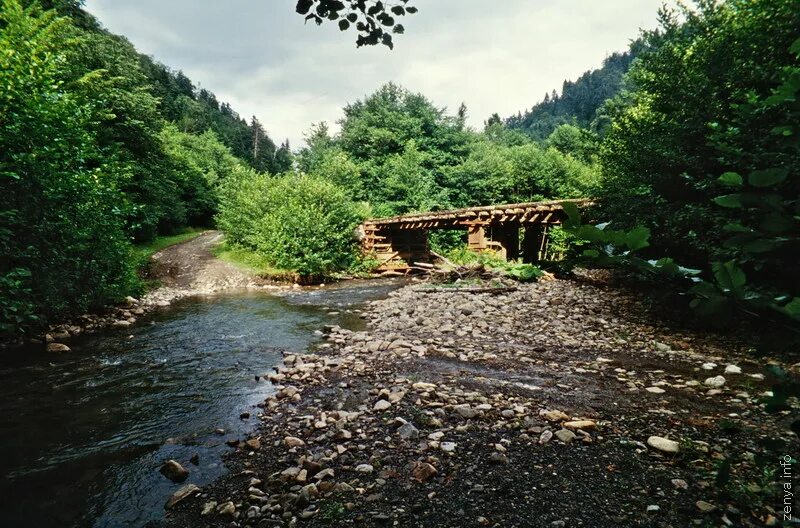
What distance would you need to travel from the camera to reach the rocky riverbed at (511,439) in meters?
2.76

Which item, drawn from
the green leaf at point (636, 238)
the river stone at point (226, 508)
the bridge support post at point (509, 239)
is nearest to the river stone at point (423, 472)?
the river stone at point (226, 508)

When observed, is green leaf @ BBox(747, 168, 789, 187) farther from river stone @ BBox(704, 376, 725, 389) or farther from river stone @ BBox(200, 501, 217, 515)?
river stone @ BBox(704, 376, 725, 389)

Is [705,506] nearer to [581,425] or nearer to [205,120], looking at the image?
[581,425]

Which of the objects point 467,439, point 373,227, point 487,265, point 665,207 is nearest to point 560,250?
point 487,265

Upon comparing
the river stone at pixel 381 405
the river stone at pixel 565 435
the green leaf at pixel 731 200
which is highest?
the green leaf at pixel 731 200

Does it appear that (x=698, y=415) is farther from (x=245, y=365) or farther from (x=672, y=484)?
(x=245, y=365)

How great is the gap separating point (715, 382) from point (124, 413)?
24.0 ft

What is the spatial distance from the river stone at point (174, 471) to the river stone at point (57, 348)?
5269 mm

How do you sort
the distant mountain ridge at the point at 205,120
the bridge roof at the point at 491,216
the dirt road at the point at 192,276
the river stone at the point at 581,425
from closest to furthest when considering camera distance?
the river stone at the point at 581,425 → the bridge roof at the point at 491,216 → the dirt road at the point at 192,276 → the distant mountain ridge at the point at 205,120

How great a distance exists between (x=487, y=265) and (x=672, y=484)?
13308mm

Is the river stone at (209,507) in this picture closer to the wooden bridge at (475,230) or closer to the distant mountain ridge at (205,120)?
the wooden bridge at (475,230)

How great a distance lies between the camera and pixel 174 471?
3.60 metres

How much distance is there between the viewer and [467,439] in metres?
3.73

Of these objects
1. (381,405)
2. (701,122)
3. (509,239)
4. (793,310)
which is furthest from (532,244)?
(793,310)
